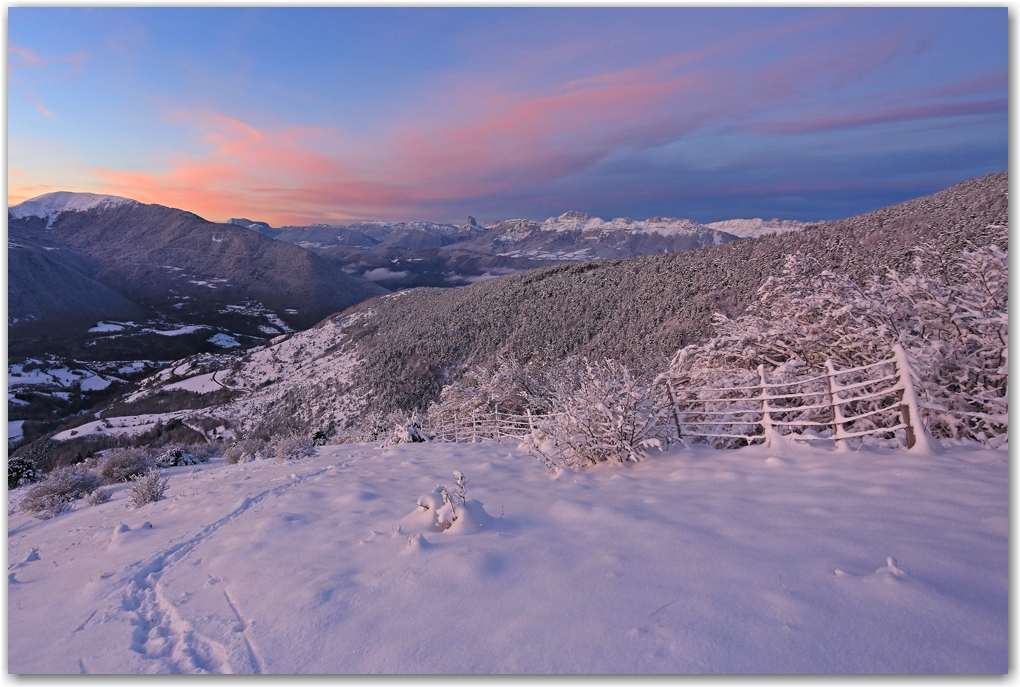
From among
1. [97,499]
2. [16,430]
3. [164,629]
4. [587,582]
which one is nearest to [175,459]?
[97,499]

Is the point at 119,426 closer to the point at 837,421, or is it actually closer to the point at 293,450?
the point at 293,450

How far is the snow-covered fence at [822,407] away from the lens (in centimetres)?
597

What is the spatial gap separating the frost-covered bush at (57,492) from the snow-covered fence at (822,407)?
1309 cm

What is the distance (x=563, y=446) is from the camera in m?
7.82

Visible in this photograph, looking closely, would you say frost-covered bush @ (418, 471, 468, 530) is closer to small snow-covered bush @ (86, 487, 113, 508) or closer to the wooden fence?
the wooden fence

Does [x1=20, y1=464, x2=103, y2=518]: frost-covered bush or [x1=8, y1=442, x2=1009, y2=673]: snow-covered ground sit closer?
[x1=8, y1=442, x2=1009, y2=673]: snow-covered ground

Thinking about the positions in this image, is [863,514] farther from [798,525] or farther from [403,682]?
[403,682]

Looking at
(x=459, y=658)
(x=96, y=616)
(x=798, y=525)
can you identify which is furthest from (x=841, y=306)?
(x=96, y=616)

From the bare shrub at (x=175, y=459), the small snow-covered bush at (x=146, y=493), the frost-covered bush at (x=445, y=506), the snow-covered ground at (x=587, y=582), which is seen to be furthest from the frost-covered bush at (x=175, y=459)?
the frost-covered bush at (x=445, y=506)

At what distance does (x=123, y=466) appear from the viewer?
48.9 feet

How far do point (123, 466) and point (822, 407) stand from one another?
58.4 feet

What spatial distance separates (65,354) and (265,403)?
3780 inches

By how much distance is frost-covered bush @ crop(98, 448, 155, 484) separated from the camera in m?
14.4

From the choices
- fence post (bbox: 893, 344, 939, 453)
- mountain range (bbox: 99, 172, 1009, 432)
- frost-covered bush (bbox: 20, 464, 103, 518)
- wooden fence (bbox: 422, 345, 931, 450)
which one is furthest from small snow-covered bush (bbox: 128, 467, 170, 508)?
mountain range (bbox: 99, 172, 1009, 432)
